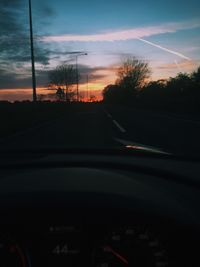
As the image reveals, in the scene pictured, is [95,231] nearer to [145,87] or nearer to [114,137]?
[114,137]

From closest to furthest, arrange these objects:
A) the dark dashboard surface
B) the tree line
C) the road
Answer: the dark dashboard surface → the road → the tree line

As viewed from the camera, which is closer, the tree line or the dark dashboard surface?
the dark dashboard surface

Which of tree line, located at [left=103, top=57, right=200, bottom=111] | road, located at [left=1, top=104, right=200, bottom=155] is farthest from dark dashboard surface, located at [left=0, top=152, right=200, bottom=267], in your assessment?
tree line, located at [left=103, top=57, right=200, bottom=111]

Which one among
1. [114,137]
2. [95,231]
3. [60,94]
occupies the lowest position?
[60,94]

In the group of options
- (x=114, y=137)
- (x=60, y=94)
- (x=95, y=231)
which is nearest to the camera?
(x=95, y=231)

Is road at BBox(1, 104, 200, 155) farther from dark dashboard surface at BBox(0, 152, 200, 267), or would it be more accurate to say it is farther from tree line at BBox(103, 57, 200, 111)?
tree line at BBox(103, 57, 200, 111)

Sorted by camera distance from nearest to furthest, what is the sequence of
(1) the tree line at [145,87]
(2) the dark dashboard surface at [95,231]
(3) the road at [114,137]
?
(2) the dark dashboard surface at [95,231]
(3) the road at [114,137]
(1) the tree line at [145,87]

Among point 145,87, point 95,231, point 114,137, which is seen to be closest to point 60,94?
point 145,87

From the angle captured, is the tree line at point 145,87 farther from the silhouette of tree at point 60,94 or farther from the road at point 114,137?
the road at point 114,137

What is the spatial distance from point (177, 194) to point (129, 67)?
498 ft

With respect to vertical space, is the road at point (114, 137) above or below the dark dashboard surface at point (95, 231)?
below

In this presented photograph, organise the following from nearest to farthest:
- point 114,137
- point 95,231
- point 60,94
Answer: point 95,231 < point 114,137 < point 60,94

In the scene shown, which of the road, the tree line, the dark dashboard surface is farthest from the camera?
the tree line

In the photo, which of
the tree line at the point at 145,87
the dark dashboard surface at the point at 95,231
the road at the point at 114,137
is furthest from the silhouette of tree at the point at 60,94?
the dark dashboard surface at the point at 95,231
